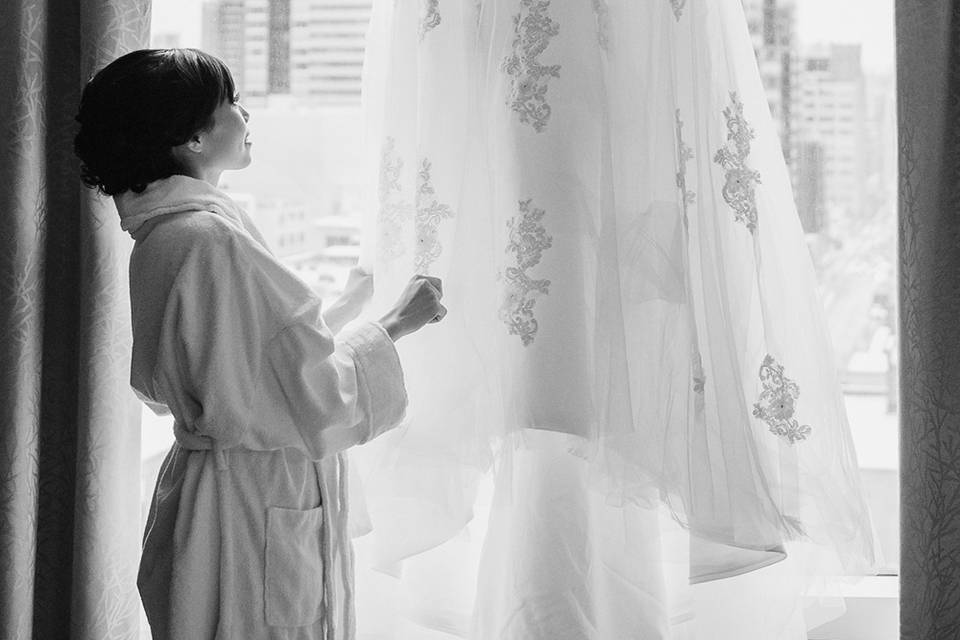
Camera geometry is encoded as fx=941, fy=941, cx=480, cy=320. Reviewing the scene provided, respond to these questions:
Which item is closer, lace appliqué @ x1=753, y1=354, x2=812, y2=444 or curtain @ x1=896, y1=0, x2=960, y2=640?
lace appliqué @ x1=753, y1=354, x2=812, y2=444

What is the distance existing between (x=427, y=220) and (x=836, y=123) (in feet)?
2.82

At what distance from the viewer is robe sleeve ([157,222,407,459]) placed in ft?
3.44

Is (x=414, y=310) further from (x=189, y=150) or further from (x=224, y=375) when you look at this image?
(x=189, y=150)

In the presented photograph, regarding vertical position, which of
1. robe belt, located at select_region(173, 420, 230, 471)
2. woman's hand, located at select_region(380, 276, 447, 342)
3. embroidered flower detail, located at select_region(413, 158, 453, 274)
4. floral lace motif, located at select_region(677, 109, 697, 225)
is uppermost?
floral lace motif, located at select_region(677, 109, 697, 225)

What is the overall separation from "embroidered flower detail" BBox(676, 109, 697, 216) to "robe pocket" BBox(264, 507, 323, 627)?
592 mm

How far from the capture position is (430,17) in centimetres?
118

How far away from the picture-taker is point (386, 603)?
130 centimetres

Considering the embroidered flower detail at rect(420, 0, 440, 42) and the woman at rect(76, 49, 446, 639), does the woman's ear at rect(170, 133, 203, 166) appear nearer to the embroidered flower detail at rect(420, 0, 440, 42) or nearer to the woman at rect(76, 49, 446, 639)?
the woman at rect(76, 49, 446, 639)

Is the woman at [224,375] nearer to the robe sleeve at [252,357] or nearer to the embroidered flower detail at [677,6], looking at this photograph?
the robe sleeve at [252,357]

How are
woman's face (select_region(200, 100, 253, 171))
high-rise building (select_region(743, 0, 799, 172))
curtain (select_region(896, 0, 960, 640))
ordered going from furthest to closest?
high-rise building (select_region(743, 0, 799, 172)) → curtain (select_region(896, 0, 960, 640)) → woman's face (select_region(200, 100, 253, 171))

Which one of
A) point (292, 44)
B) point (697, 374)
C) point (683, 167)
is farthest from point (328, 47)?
point (697, 374)

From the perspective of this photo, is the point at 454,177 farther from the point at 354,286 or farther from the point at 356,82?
the point at 356,82

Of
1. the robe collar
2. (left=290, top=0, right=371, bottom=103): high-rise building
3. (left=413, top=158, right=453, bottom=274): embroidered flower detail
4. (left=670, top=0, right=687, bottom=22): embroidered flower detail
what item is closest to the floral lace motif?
(left=670, top=0, right=687, bottom=22): embroidered flower detail

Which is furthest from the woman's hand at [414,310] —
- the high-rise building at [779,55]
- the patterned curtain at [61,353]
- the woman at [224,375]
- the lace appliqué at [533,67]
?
the high-rise building at [779,55]
